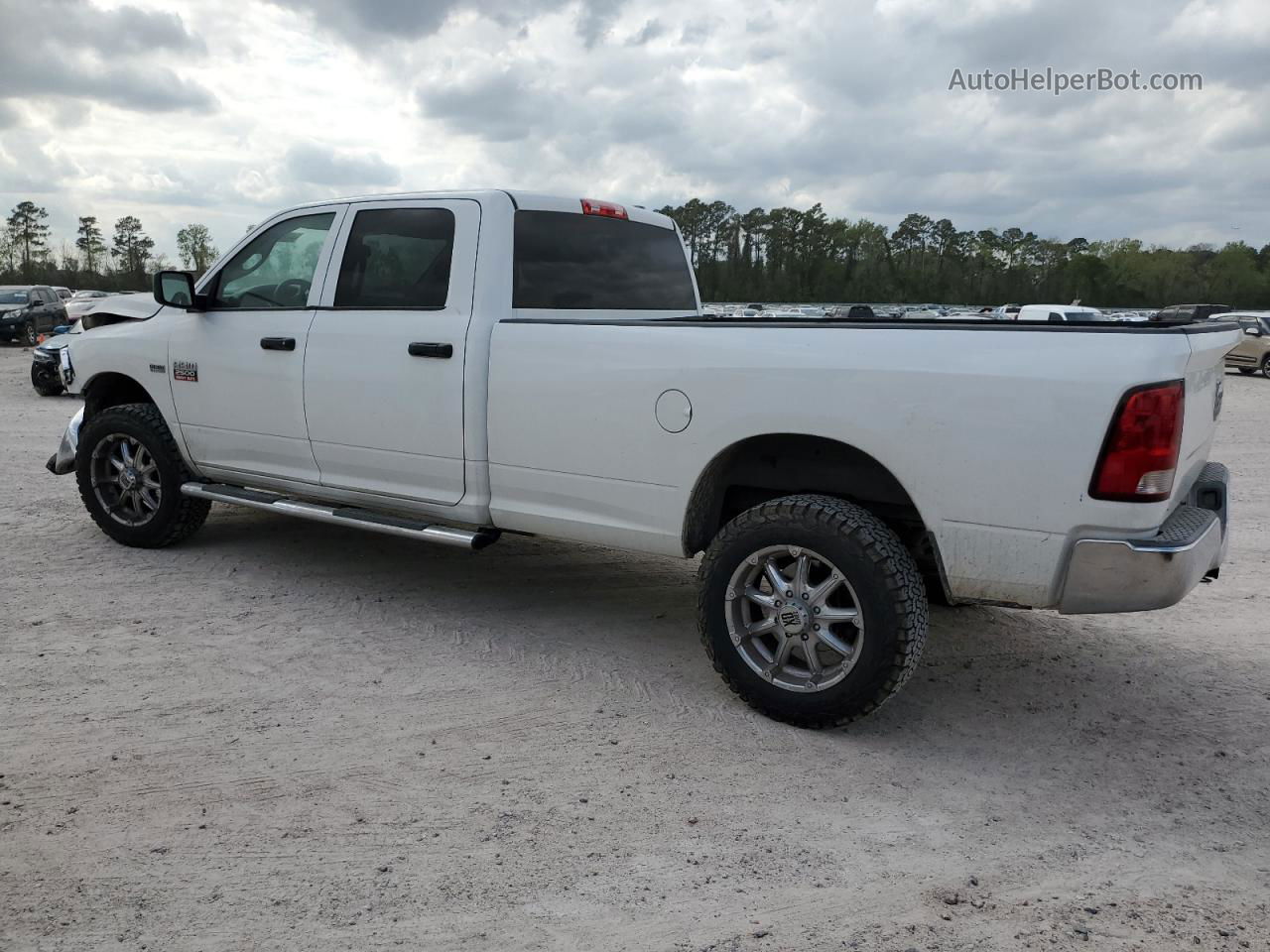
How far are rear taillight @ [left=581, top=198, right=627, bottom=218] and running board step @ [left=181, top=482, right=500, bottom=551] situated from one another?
1768 millimetres

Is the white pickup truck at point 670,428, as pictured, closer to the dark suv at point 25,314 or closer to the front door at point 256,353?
the front door at point 256,353

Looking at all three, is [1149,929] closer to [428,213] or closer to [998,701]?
[998,701]

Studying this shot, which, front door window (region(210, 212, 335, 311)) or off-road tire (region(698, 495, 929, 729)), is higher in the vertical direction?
front door window (region(210, 212, 335, 311))

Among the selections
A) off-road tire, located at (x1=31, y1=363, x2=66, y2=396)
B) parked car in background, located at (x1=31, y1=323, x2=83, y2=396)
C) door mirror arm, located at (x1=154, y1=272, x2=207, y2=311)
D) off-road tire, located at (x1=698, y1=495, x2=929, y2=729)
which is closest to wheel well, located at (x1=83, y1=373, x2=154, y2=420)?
door mirror arm, located at (x1=154, y1=272, x2=207, y2=311)

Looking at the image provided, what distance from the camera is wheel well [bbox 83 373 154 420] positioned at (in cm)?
641

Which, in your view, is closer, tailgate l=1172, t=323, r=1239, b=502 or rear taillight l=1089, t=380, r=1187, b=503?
rear taillight l=1089, t=380, r=1187, b=503

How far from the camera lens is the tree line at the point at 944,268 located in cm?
8081

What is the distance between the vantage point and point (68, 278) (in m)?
62.1

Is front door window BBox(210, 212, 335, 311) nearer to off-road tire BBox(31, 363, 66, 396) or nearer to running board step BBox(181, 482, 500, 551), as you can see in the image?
running board step BBox(181, 482, 500, 551)

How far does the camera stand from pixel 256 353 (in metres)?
5.51

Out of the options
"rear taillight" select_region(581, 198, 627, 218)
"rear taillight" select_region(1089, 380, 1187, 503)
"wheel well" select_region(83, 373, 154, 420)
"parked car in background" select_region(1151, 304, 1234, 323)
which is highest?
"rear taillight" select_region(581, 198, 627, 218)

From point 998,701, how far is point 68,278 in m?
69.3

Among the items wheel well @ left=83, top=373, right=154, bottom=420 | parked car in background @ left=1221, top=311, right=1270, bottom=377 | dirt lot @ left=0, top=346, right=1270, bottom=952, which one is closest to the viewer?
dirt lot @ left=0, top=346, right=1270, bottom=952

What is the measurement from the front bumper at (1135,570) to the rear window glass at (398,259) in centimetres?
304
